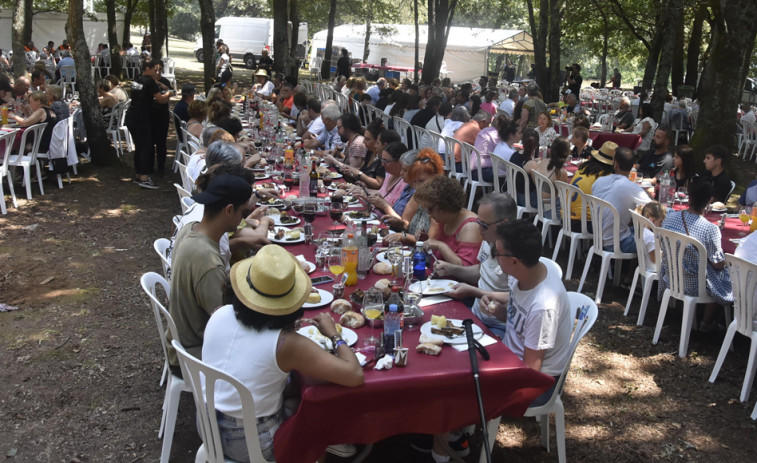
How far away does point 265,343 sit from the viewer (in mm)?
2596

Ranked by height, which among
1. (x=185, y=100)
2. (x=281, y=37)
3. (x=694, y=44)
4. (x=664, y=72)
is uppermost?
(x=694, y=44)

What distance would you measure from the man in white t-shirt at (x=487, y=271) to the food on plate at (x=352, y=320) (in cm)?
66

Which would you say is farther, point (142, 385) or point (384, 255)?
point (142, 385)

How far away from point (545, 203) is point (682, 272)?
2409 millimetres

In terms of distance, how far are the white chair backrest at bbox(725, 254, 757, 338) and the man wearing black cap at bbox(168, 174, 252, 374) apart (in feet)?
10.8

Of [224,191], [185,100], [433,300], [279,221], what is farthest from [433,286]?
[185,100]

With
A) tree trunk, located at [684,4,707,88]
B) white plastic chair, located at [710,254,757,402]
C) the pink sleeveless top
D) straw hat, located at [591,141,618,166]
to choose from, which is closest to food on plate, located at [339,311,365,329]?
the pink sleeveless top

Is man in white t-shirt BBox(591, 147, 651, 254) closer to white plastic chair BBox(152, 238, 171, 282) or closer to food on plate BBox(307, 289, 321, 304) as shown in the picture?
food on plate BBox(307, 289, 321, 304)

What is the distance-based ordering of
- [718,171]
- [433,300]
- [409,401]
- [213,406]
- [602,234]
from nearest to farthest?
[213,406]
[409,401]
[433,300]
[602,234]
[718,171]

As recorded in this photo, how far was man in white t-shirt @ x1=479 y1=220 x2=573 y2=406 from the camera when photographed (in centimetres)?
306

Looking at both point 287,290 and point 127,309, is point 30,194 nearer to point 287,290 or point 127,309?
point 127,309

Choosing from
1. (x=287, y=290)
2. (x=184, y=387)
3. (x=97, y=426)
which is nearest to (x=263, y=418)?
(x=287, y=290)

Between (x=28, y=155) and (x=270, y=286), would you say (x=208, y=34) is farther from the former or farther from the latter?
(x=270, y=286)

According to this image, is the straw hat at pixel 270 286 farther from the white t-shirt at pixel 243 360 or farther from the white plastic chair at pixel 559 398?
the white plastic chair at pixel 559 398
